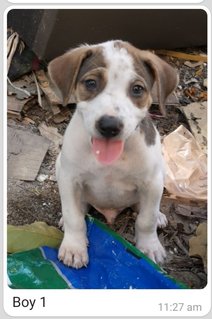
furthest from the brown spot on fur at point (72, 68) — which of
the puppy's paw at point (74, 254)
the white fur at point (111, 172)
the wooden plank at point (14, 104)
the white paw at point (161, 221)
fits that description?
the wooden plank at point (14, 104)

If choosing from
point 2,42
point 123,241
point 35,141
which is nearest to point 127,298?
point 123,241

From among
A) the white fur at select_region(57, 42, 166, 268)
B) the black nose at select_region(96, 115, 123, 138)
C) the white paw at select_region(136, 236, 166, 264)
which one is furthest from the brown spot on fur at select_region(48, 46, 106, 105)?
the white paw at select_region(136, 236, 166, 264)

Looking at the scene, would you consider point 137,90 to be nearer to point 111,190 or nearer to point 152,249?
point 111,190

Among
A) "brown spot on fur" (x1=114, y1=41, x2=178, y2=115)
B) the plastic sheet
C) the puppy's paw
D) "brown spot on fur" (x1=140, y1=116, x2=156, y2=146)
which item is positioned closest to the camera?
"brown spot on fur" (x1=114, y1=41, x2=178, y2=115)

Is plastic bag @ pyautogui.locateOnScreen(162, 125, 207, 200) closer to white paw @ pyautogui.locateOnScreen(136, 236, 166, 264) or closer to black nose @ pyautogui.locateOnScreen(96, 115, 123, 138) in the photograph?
white paw @ pyautogui.locateOnScreen(136, 236, 166, 264)
